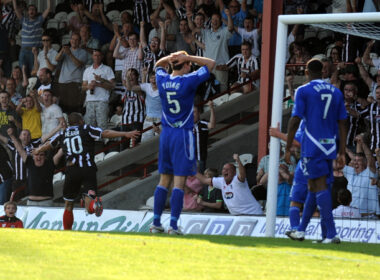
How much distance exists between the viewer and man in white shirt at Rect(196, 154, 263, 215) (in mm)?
14586

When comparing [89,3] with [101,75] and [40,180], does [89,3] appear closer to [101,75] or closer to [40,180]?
[101,75]

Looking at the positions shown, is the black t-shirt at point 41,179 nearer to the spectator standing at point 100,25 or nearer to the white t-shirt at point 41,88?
the white t-shirt at point 41,88

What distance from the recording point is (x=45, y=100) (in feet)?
60.5

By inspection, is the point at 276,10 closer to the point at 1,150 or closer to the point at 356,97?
the point at 356,97

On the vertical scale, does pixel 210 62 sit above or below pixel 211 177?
above

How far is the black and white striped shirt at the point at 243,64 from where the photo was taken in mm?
17406

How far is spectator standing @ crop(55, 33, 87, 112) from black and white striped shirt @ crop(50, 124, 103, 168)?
180 inches

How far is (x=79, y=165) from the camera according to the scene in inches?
578

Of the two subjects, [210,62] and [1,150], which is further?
[1,150]

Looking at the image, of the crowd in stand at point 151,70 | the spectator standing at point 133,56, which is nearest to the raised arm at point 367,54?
the crowd in stand at point 151,70

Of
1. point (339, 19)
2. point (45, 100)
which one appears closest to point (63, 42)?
point (45, 100)

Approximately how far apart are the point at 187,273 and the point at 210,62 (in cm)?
384

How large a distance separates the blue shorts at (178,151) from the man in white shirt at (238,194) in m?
3.88

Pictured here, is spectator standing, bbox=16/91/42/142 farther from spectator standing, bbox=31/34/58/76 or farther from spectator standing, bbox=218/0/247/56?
spectator standing, bbox=218/0/247/56
